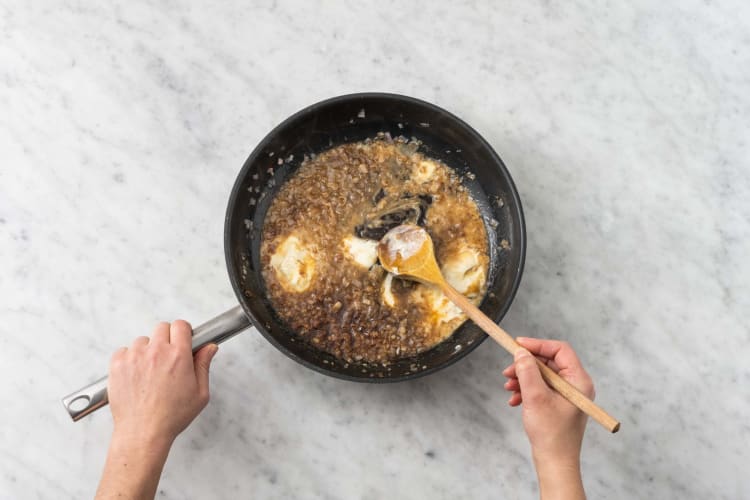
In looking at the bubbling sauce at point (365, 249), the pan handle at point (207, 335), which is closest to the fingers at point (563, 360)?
the bubbling sauce at point (365, 249)

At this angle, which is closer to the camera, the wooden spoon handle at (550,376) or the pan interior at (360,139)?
the wooden spoon handle at (550,376)

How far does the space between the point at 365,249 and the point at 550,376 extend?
1.48 feet

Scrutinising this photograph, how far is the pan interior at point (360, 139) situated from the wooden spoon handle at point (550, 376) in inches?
2.4

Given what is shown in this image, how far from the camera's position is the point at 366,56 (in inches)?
57.9

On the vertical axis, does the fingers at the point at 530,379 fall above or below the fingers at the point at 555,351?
above

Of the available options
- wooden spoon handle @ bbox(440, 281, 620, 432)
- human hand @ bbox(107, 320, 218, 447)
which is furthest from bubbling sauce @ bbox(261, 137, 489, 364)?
human hand @ bbox(107, 320, 218, 447)

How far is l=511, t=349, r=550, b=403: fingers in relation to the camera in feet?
3.53

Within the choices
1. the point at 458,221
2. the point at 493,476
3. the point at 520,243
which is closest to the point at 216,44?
the point at 458,221

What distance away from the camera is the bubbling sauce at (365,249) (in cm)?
132

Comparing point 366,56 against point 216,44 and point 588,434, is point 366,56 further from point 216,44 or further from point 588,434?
point 588,434

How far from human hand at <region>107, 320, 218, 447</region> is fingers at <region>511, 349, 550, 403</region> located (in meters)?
0.56

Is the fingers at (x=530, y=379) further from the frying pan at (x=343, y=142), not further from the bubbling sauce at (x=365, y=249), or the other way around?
the bubbling sauce at (x=365, y=249)

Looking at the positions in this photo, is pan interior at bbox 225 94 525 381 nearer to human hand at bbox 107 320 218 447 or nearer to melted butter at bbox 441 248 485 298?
melted butter at bbox 441 248 485 298

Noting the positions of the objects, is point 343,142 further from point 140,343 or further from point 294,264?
point 140,343
